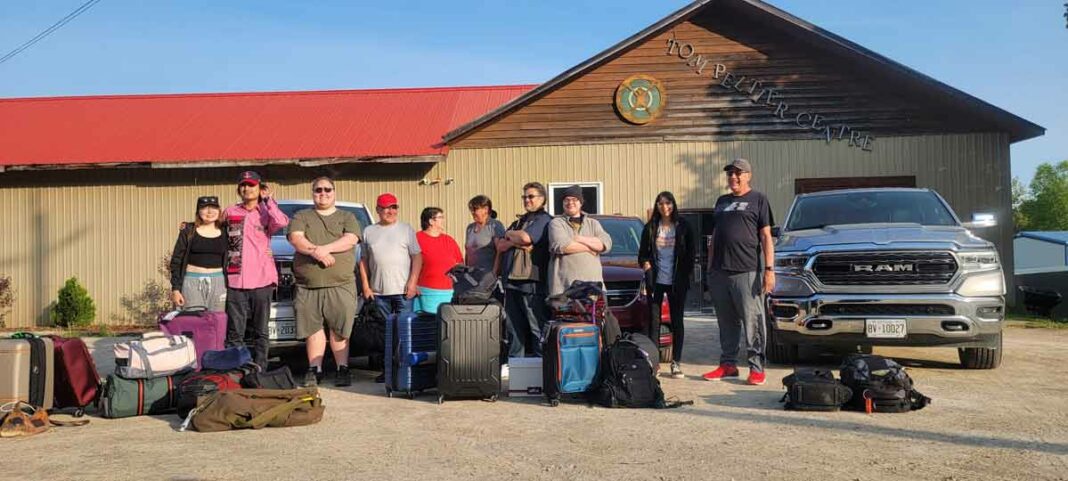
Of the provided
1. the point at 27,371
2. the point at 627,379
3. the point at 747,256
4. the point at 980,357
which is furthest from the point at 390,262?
the point at 980,357

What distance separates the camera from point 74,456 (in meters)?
5.04

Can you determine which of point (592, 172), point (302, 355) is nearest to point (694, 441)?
point (302, 355)

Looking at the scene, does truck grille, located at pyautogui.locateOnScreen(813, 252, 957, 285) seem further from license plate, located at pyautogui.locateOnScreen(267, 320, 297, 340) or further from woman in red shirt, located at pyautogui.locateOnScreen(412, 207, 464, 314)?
license plate, located at pyautogui.locateOnScreen(267, 320, 297, 340)

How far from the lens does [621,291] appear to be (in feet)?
26.7

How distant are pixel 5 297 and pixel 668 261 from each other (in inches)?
565

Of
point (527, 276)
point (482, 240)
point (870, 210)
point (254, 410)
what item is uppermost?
point (870, 210)

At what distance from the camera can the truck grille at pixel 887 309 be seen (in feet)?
23.9

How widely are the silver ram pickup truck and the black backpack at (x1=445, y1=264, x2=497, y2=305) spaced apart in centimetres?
284

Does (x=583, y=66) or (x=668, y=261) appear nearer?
(x=668, y=261)

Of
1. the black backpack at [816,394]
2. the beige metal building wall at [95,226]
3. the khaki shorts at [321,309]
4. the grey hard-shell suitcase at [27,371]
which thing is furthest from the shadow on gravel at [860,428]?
the beige metal building wall at [95,226]

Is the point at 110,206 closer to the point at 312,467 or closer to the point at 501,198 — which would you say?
the point at 501,198

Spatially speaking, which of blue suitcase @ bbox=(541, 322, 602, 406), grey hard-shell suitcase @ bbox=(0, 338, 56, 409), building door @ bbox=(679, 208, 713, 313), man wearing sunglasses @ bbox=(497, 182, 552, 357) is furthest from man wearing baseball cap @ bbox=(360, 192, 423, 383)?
building door @ bbox=(679, 208, 713, 313)

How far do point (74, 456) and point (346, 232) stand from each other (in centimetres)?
295

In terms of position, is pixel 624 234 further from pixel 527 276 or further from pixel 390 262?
pixel 390 262
